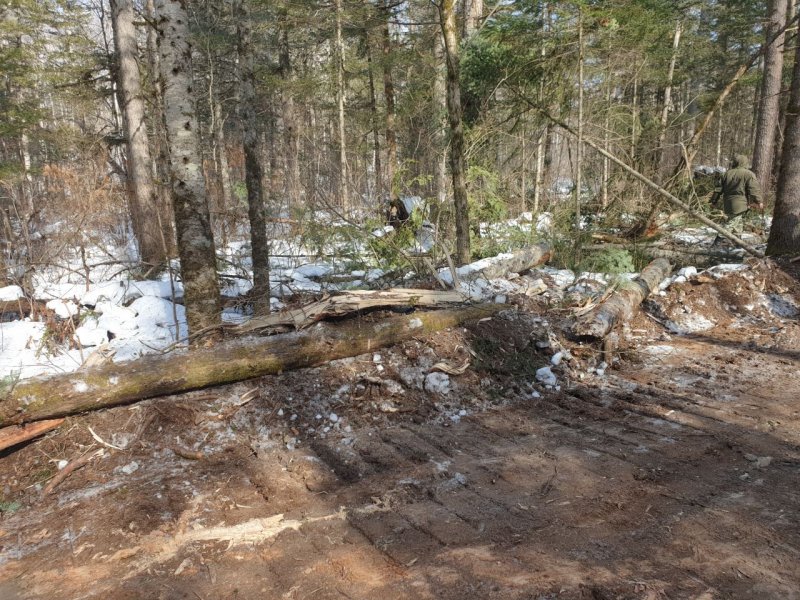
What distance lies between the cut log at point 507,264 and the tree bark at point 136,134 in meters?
6.55

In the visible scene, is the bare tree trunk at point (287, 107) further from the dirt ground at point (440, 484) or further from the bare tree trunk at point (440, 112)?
the dirt ground at point (440, 484)

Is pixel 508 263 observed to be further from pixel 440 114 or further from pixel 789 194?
pixel 789 194

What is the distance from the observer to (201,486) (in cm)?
346

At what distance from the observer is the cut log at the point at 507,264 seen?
6949 mm

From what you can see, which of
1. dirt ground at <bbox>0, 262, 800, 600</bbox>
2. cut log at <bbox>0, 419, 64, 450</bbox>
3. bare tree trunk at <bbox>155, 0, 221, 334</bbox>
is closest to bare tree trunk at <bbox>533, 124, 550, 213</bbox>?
dirt ground at <bbox>0, 262, 800, 600</bbox>

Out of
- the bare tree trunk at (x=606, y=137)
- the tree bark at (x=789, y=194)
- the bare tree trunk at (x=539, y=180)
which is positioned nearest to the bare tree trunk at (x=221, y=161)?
the bare tree trunk at (x=539, y=180)

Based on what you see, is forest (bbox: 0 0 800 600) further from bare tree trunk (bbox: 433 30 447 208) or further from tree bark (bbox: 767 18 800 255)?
bare tree trunk (bbox: 433 30 447 208)

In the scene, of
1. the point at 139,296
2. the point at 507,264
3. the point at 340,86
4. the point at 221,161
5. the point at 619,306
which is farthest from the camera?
the point at 221,161

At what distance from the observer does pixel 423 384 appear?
4.85 m

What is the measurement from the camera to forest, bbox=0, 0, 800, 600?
8.75ft

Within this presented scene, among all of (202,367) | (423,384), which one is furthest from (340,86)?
(202,367)

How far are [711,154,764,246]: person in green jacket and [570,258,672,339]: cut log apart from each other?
3.86m

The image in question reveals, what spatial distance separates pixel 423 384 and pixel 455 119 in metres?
4.16

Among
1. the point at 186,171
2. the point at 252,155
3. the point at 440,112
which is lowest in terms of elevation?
the point at 186,171
